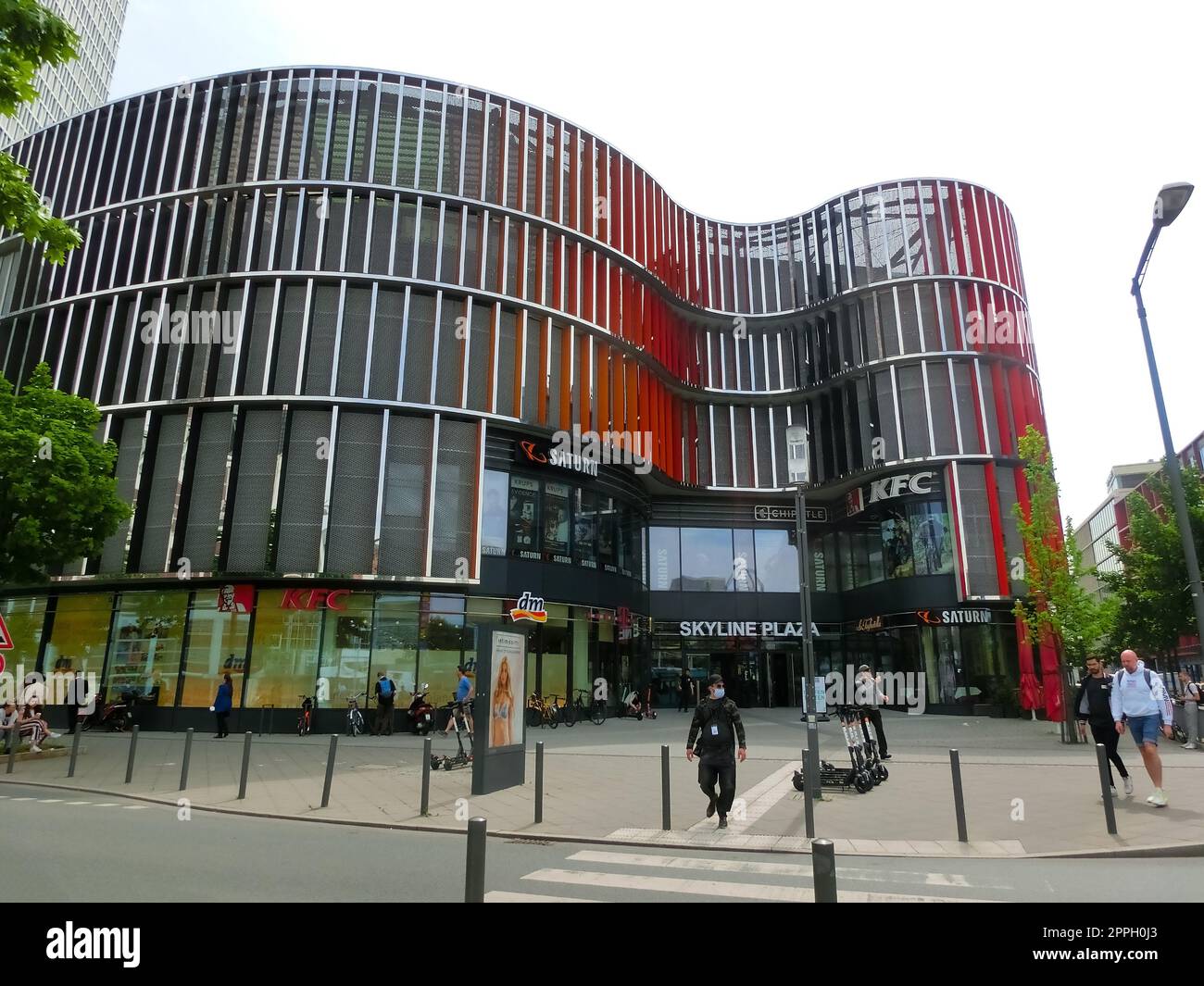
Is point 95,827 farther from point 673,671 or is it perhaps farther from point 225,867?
point 673,671

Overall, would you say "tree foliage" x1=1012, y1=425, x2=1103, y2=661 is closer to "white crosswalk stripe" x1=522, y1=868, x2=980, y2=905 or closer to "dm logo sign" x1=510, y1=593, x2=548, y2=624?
"dm logo sign" x1=510, y1=593, x2=548, y2=624

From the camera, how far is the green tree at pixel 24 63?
29.6 ft

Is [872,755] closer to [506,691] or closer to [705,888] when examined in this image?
[506,691]

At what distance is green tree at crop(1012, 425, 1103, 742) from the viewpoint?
1952cm

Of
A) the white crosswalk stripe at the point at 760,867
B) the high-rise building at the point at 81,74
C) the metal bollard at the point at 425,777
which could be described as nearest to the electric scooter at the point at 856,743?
the white crosswalk stripe at the point at 760,867

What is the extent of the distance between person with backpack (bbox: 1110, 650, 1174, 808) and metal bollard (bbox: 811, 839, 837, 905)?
25.8 ft

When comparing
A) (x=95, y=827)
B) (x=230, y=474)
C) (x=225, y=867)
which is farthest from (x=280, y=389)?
(x=225, y=867)

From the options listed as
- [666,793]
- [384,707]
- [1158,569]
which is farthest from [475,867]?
[1158,569]

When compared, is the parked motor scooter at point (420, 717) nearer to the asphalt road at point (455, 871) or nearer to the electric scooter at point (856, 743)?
the asphalt road at point (455, 871)

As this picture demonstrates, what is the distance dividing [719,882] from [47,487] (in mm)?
17915

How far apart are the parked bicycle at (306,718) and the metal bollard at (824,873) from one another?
69.6ft

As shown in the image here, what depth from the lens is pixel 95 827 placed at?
29.3 feet

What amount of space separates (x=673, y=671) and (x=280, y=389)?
20.9 meters

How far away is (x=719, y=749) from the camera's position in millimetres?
9367
